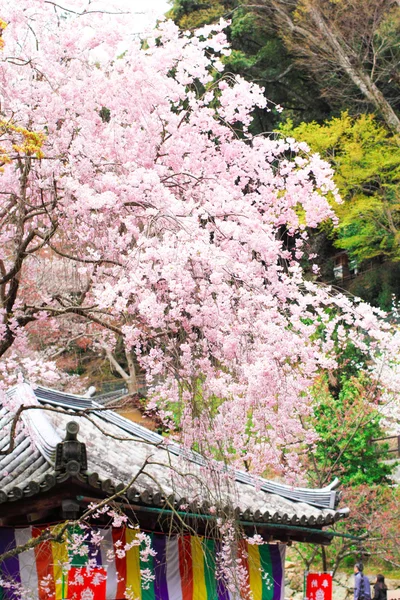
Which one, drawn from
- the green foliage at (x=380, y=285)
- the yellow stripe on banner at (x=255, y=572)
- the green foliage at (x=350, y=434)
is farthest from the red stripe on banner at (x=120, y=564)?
the green foliage at (x=380, y=285)

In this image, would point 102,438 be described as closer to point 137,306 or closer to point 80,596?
point 80,596

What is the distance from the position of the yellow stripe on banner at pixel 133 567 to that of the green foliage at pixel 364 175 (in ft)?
47.8

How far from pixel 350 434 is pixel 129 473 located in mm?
9361

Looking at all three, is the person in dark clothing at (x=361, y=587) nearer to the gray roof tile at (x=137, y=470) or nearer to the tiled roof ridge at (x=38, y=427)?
the gray roof tile at (x=137, y=470)

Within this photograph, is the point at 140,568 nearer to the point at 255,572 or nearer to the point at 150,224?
the point at 255,572

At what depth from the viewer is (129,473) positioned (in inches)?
248

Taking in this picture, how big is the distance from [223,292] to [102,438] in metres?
3.06

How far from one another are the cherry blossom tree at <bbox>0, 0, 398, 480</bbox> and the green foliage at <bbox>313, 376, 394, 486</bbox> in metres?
8.47

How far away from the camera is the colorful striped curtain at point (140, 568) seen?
5871 mm

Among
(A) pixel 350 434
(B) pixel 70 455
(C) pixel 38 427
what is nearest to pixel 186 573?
(C) pixel 38 427

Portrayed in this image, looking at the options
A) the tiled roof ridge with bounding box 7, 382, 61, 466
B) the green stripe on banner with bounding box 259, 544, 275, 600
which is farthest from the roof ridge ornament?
the green stripe on banner with bounding box 259, 544, 275, 600

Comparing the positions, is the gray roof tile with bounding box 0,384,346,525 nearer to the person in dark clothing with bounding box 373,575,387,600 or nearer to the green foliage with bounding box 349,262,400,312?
the person in dark clothing with bounding box 373,575,387,600

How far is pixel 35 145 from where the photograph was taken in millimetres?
4492

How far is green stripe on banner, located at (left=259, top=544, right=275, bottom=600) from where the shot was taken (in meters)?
7.82
